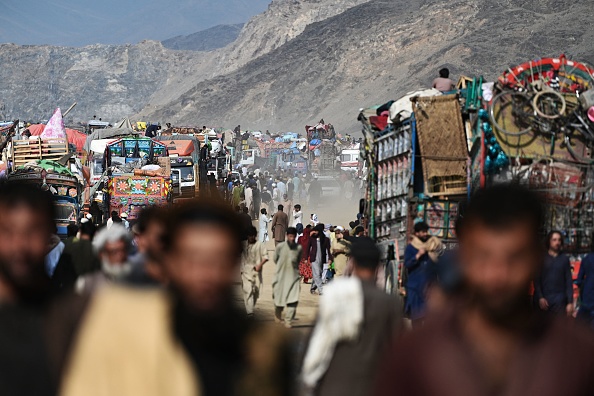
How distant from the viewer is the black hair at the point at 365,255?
7.09 metres

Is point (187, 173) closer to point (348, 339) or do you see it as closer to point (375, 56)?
point (348, 339)

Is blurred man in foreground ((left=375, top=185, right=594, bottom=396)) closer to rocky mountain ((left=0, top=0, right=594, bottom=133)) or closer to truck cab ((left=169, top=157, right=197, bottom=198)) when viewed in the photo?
truck cab ((left=169, top=157, right=197, bottom=198))

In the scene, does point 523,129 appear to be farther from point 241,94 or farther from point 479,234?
point 241,94

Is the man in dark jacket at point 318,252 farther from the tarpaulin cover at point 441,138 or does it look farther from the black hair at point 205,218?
the black hair at point 205,218

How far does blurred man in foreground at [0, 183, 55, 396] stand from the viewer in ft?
12.2

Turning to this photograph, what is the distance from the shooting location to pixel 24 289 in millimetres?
4195

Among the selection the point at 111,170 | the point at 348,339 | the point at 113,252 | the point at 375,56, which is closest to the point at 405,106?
the point at 113,252

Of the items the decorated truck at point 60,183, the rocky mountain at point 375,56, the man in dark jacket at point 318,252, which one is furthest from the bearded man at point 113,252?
the rocky mountain at point 375,56

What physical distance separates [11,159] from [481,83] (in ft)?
78.9

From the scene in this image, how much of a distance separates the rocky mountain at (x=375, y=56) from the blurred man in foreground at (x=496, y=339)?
88.3 m

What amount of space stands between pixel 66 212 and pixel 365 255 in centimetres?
1948

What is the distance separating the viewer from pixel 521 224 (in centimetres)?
338

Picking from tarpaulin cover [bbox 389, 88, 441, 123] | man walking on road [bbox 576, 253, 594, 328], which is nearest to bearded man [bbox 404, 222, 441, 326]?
man walking on road [bbox 576, 253, 594, 328]

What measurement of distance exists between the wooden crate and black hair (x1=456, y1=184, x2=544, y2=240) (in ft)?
110
